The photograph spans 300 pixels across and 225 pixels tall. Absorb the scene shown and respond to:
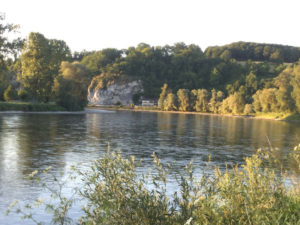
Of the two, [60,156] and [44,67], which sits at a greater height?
[44,67]

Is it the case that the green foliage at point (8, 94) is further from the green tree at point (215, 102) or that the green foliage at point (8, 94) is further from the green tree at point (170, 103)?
the green tree at point (170, 103)

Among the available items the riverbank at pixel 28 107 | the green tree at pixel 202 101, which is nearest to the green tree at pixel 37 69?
the riverbank at pixel 28 107

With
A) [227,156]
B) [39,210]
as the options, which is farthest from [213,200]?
[227,156]

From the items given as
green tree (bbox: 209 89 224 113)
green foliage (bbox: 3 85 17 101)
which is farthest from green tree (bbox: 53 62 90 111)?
green tree (bbox: 209 89 224 113)

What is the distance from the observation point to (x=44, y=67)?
11225cm

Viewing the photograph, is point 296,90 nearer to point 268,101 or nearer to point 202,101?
point 268,101

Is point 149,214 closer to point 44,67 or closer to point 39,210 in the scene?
point 39,210

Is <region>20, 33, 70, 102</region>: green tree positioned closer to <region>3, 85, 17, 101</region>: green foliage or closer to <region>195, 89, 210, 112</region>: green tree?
<region>3, 85, 17, 101</region>: green foliage

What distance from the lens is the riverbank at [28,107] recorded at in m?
93.9

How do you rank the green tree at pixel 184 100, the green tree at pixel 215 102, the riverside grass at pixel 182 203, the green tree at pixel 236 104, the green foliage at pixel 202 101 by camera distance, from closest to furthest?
the riverside grass at pixel 182 203
the green tree at pixel 236 104
the green tree at pixel 215 102
the green foliage at pixel 202 101
the green tree at pixel 184 100

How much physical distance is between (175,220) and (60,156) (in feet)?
75.8

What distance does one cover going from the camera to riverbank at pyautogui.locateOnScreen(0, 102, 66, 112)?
93.9m

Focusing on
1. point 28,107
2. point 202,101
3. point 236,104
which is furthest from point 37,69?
point 202,101

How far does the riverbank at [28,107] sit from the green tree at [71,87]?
9.70 feet
